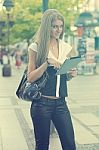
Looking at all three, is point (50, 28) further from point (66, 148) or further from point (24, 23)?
point (24, 23)

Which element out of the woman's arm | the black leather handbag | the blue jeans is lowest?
the blue jeans

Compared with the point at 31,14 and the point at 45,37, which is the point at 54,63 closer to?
the point at 45,37

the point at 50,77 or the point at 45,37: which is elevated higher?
the point at 45,37

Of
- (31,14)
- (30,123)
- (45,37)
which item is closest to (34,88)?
(45,37)

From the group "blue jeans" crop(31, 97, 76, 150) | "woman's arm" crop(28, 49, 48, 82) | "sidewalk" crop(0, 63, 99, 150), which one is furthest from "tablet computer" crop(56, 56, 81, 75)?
"sidewalk" crop(0, 63, 99, 150)

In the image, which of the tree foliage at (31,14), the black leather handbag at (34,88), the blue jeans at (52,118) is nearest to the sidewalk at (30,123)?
the blue jeans at (52,118)

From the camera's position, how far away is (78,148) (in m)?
6.39

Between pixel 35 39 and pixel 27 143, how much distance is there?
3.05m

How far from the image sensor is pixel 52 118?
13.5 ft

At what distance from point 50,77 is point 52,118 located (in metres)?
0.41

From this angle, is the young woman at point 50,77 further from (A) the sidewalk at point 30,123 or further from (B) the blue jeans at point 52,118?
(A) the sidewalk at point 30,123

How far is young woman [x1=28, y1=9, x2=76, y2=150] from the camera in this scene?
3979mm

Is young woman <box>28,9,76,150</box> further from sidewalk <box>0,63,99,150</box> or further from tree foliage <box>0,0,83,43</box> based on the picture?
tree foliage <box>0,0,83,43</box>

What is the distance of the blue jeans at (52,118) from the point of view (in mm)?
4031
